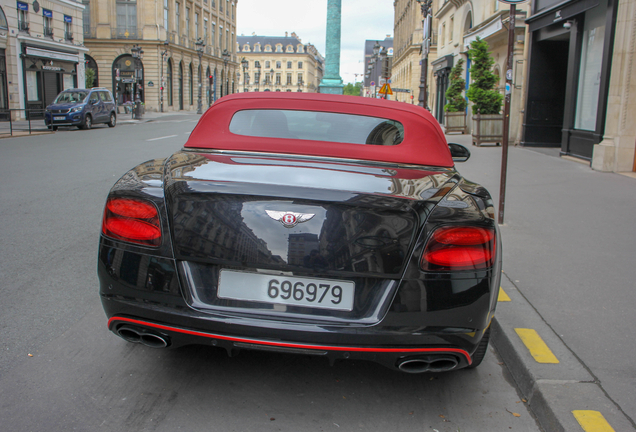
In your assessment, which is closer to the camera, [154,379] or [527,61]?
[154,379]

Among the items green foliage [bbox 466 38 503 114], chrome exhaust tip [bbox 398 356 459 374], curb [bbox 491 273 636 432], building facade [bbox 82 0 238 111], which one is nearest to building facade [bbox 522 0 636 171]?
green foliage [bbox 466 38 503 114]

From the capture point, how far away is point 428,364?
104 inches

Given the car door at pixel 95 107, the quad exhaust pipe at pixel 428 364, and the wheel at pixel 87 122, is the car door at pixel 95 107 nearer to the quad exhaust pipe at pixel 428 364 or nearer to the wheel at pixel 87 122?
the wheel at pixel 87 122

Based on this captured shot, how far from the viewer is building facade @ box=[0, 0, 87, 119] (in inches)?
1236

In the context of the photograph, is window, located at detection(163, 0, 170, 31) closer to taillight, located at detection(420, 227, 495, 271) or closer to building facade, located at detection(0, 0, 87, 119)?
building facade, located at detection(0, 0, 87, 119)

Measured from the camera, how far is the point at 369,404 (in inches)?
114

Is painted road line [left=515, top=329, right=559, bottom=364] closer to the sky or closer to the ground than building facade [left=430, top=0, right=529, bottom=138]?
closer to the ground

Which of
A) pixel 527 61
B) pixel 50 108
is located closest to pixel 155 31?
pixel 50 108

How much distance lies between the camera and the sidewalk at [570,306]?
286 cm

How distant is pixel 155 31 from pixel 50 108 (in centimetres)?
3392

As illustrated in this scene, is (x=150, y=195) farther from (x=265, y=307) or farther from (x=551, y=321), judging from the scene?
(x=551, y=321)

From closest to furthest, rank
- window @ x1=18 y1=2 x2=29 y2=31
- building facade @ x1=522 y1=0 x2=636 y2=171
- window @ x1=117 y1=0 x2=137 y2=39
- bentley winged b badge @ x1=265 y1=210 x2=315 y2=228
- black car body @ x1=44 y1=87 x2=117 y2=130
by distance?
1. bentley winged b badge @ x1=265 y1=210 x2=315 y2=228
2. building facade @ x1=522 y1=0 x2=636 y2=171
3. black car body @ x1=44 y1=87 x2=117 y2=130
4. window @ x1=18 y1=2 x2=29 y2=31
5. window @ x1=117 y1=0 x2=137 y2=39

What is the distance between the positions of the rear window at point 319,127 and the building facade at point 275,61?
154736mm

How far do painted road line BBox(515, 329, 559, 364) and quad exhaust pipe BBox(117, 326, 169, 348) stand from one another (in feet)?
6.44
